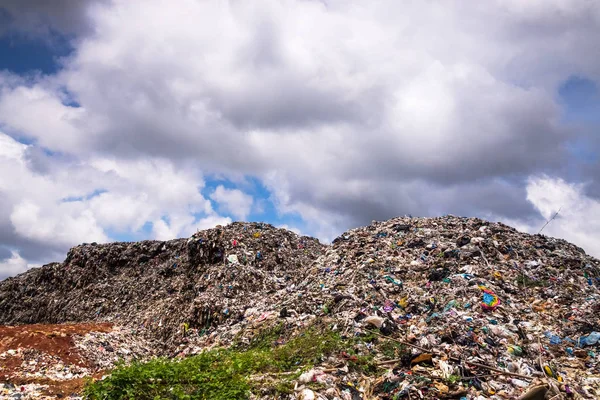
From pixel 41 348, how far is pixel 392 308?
318 inches

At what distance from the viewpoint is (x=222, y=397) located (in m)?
5.14

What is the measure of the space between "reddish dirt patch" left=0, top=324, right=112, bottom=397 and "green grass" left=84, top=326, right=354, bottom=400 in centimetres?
355

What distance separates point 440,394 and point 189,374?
322 centimetres

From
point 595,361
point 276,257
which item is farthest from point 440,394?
point 276,257

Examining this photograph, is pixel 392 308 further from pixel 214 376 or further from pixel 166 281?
pixel 166 281

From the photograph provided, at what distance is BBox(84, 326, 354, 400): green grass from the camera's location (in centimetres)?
535

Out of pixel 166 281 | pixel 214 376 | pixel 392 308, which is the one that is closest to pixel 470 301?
pixel 392 308

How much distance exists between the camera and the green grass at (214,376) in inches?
210

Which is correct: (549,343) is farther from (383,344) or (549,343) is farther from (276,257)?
(276,257)

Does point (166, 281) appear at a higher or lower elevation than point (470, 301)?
higher

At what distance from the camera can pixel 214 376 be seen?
564cm

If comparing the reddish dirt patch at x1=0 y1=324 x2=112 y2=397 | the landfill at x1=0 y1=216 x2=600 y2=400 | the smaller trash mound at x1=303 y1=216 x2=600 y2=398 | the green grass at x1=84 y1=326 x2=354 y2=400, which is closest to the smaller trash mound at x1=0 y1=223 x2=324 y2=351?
the landfill at x1=0 y1=216 x2=600 y2=400

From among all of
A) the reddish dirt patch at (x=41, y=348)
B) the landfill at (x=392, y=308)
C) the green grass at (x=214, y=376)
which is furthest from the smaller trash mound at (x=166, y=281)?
the green grass at (x=214, y=376)

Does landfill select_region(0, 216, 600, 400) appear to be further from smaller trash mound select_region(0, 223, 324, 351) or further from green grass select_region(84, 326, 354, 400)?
green grass select_region(84, 326, 354, 400)
